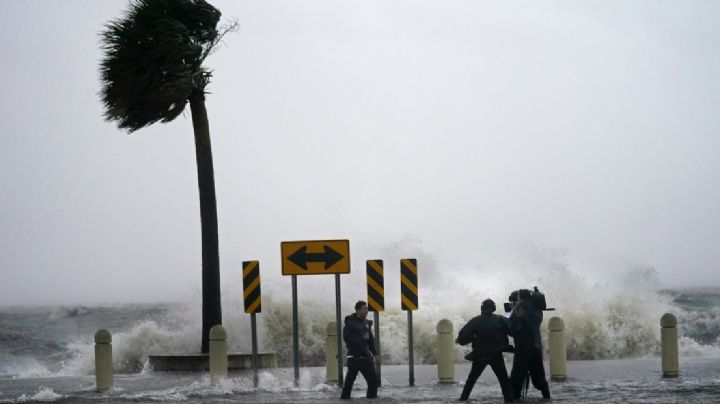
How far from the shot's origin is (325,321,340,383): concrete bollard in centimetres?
2544

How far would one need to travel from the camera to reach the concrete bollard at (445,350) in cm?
2475

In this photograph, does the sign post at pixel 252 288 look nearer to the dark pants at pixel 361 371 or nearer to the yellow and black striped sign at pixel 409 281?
the yellow and black striped sign at pixel 409 281

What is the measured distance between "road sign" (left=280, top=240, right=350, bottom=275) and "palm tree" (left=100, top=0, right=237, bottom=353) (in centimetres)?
802

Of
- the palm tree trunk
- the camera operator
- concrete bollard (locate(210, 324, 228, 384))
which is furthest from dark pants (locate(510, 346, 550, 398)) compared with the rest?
the palm tree trunk

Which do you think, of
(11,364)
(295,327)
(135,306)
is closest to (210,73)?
(295,327)

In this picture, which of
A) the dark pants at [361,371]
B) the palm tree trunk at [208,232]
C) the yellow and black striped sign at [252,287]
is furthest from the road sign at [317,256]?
the palm tree trunk at [208,232]

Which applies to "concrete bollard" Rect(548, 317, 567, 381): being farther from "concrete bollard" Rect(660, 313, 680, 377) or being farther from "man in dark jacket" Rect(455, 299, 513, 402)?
"man in dark jacket" Rect(455, 299, 513, 402)

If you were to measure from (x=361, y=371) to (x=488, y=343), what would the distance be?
6.64ft

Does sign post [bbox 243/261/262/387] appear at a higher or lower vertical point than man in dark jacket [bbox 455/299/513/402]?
higher

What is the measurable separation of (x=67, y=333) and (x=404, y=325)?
22.6 metres

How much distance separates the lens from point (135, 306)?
7662cm

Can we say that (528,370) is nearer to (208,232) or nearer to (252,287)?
(252,287)

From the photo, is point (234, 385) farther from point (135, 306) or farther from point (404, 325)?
point (135, 306)

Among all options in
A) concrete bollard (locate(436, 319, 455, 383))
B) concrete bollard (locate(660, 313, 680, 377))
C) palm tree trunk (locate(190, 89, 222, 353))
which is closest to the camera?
concrete bollard (locate(660, 313, 680, 377))
